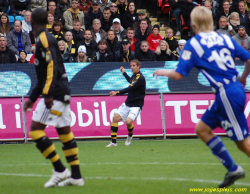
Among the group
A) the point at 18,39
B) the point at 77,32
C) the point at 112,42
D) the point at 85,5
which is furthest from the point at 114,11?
the point at 18,39

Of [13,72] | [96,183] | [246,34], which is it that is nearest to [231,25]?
[246,34]

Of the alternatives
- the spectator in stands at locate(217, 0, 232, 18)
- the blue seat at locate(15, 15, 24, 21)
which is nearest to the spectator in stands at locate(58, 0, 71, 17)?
the blue seat at locate(15, 15, 24, 21)

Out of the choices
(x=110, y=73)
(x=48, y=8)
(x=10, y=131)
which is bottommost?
(x=10, y=131)

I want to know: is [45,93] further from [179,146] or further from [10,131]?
[10,131]

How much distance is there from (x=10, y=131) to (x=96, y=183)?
806 cm

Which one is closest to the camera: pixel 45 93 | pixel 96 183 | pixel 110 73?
pixel 45 93

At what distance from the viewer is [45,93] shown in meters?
6.86

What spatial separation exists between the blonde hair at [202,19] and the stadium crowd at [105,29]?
33.7 ft

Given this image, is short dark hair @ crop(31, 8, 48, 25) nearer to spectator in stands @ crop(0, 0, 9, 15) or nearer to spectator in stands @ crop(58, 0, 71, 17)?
spectator in stands @ crop(0, 0, 9, 15)

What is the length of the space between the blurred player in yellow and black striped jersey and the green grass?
303 mm

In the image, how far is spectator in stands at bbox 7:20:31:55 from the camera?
17453 millimetres

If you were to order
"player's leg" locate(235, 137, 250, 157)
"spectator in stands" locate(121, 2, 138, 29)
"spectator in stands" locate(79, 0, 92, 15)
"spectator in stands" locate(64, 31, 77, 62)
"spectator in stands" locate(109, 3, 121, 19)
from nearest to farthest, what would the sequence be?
1. "player's leg" locate(235, 137, 250, 157)
2. "spectator in stands" locate(64, 31, 77, 62)
3. "spectator in stands" locate(109, 3, 121, 19)
4. "spectator in stands" locate(121, 2, 138, 29)
5. "spectator in stands" locate(79, 0, 92, 15)

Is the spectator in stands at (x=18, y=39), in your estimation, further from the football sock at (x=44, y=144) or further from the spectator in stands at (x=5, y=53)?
the football sock at (x=44, y=144)

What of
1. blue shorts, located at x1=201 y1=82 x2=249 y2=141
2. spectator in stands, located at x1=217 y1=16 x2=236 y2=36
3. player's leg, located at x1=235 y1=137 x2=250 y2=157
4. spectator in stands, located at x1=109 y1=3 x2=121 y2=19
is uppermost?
blue shorts, located at x1=201 y1=82 x2=249 y2=141
